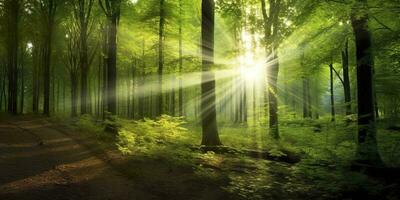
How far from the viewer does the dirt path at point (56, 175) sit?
283 inches

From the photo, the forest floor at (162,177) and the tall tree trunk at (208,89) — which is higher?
the tall tree trunk at (208,89)

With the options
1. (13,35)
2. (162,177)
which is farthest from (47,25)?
(162,177)

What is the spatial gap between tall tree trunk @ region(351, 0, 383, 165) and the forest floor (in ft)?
3.33

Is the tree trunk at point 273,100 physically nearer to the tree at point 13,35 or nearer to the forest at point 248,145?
the forest at point 248,145

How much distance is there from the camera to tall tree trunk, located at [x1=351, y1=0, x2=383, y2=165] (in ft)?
32.2

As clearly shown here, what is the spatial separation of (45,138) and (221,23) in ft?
76.8

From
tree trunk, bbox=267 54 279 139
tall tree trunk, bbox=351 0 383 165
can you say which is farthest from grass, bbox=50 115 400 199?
tree trunk, bbox=267 54 279 139

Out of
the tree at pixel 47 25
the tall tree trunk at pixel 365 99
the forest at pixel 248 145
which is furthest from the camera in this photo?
the tree at pixel 47 25

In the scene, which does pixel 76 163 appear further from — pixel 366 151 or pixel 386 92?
pixel 386 92

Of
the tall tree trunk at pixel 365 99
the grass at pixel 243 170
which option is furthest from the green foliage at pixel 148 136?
the tall tree trunk at pixel 365 99

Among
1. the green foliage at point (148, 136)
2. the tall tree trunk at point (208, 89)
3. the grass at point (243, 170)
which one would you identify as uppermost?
the tall tree trunk at point (208, 89)

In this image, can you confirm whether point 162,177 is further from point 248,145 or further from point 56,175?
point 248,145

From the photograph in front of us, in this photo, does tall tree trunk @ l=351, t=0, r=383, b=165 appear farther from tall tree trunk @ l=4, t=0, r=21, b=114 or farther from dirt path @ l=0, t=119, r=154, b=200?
tall tree trunk @ l=4, t=0, r=21, b=114

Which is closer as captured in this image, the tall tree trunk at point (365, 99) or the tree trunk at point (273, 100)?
the tall tree trunk at point (365, 99)
